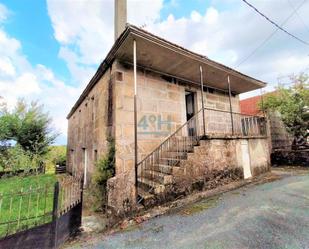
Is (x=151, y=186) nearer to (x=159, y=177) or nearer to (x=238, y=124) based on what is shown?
(x=159, y=177)

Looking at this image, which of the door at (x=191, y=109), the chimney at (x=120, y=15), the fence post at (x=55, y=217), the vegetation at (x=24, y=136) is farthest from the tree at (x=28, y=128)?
the fence post at (x=55, y=217)

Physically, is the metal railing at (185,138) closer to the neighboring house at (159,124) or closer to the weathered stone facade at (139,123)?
the neighboring house at (159,124)

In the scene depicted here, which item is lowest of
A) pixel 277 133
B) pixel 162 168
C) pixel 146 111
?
pixel 162 168

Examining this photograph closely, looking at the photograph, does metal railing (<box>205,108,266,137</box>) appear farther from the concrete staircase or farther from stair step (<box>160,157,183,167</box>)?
stair step (<box>160,157,183,167</box>)

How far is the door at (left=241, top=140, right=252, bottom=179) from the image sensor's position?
20.0 feet

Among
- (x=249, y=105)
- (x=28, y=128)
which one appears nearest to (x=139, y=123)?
(x=28, y=128)

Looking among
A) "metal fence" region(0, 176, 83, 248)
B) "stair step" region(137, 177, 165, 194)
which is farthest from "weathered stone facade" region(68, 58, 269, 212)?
"metal fence" region(0, 176, 83, 248)

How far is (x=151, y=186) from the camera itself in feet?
14.5

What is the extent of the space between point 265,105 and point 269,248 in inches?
451

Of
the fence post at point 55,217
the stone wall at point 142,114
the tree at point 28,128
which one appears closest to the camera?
the fence post at point 55,217

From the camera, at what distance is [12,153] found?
533 inches

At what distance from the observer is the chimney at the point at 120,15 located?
6.46 meters

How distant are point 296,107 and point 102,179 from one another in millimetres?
10417

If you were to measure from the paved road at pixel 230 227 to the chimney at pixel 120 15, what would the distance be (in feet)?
20.3
